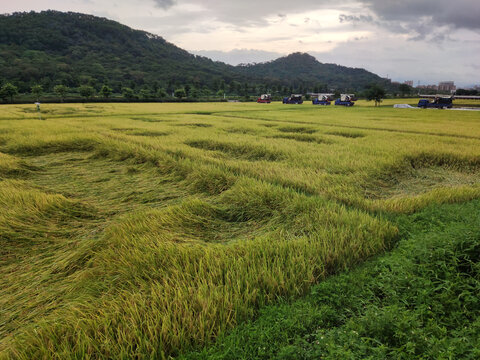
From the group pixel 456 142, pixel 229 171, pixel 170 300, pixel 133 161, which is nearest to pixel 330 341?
pixel 170 300

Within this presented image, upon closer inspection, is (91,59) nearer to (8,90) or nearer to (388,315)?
(8,90)

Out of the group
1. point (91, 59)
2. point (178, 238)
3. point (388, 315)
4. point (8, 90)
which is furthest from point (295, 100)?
point (91, 59)

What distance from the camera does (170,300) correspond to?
193 centimetres

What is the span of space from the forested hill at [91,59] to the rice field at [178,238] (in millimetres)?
66767

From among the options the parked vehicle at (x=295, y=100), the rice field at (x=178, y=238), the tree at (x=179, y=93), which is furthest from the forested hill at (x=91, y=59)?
the rice field at (x=178, y=238)

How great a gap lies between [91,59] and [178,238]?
123789 mm

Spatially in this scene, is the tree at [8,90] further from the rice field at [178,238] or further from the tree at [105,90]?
the rice field at [178,238]

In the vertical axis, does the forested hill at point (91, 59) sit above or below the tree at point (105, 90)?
above

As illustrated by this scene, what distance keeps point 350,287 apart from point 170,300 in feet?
4.61

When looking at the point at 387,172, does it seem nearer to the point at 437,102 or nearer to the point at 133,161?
the point at 133,161

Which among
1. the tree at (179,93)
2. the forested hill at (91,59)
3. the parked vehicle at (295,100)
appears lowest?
the parked vehicle at (295,100)

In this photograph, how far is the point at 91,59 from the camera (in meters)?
103

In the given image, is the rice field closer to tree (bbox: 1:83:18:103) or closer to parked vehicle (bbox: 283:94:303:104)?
parked vehicle (bbox: 283:94:303:104)

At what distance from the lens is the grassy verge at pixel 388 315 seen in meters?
1.52
